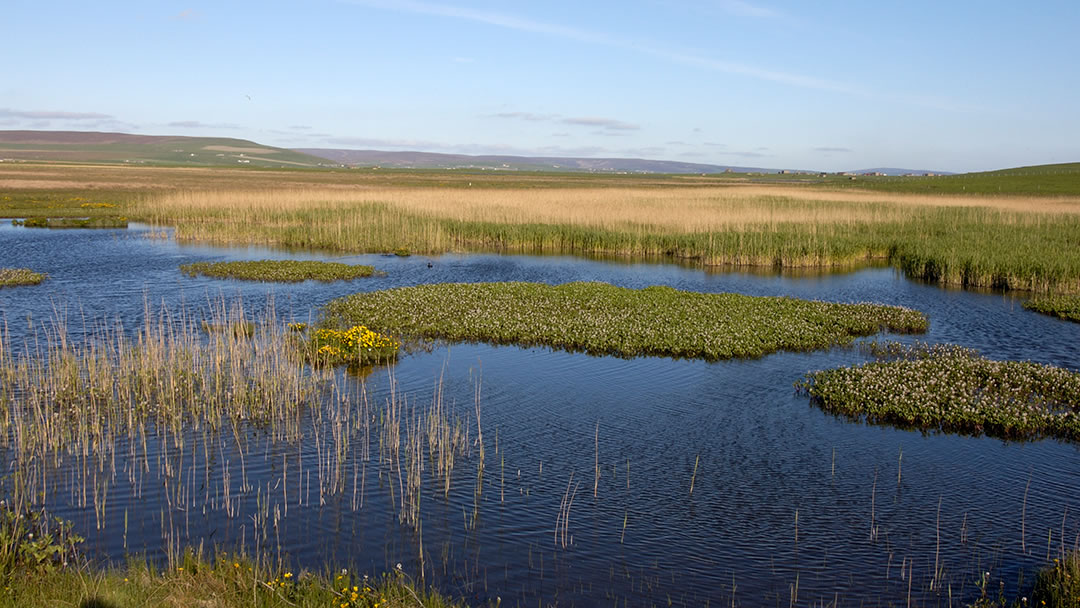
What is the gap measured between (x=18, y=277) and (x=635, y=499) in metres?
23.2

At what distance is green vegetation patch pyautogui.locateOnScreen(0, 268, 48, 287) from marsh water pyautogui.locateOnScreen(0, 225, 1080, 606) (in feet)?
30.6

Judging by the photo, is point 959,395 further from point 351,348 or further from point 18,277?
point 18,277

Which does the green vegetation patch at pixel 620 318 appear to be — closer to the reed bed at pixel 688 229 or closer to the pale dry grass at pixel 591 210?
the reed bed at pixel 688 229

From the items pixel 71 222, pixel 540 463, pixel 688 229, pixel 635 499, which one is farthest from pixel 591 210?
pixel 635 499

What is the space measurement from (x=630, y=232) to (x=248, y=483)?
3028 centimetres

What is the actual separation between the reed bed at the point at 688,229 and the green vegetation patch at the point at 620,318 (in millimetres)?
11007

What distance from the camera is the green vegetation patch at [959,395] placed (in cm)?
1373

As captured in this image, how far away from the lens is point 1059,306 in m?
23.9

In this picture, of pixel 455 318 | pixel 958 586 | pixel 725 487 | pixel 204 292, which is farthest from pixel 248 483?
pixel 204 292

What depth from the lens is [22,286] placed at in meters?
25.0

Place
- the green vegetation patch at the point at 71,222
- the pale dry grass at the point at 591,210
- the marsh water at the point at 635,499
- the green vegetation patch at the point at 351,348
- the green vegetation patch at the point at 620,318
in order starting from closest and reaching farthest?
the marsh water at the point at 635,499 < the green vegetation patch at the point at 351,348 < the green vegetation patch at the point at 620,318 < the pale dry grass at the point at 591,210 < the green vegetation patch at the point at 71,222

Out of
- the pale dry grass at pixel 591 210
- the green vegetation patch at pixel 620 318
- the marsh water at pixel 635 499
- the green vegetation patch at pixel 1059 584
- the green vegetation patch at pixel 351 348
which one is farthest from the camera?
the pale dry grass at pixel 591 210

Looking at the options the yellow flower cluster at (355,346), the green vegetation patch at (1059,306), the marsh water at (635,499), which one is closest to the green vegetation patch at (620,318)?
the marsh water at (635,499)

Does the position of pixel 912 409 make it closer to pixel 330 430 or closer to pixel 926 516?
pixel 926 516
